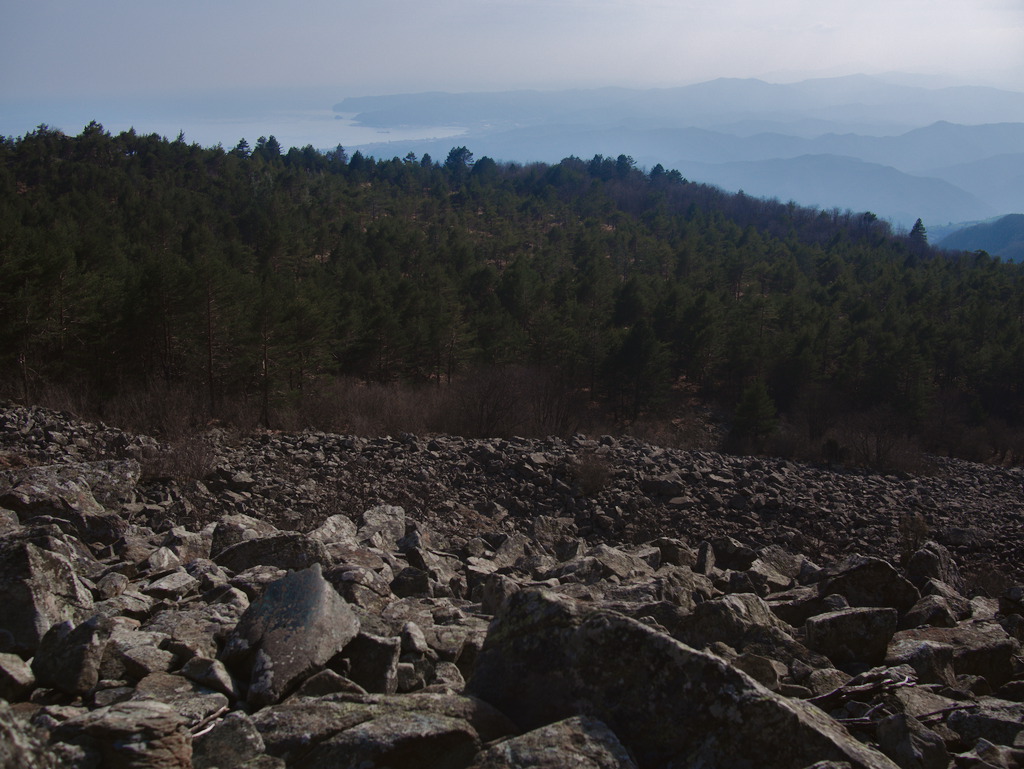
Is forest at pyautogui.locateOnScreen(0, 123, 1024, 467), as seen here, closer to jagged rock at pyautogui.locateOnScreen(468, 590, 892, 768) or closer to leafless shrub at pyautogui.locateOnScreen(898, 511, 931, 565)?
leafless shrub at pyautogui.locateOnScreen(898, 511, 931, 565)

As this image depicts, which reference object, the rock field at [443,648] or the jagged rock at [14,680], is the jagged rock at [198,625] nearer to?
the rock field at [443,648]

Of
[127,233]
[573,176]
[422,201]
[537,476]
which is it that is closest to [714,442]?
[537,476]

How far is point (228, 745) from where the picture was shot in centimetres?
302

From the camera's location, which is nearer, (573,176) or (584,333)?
(584,333)

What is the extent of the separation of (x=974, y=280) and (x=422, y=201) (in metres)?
65.7

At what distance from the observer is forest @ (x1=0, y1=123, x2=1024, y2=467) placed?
1001 inches

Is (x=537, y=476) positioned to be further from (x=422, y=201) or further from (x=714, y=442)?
(x=422, y=201)

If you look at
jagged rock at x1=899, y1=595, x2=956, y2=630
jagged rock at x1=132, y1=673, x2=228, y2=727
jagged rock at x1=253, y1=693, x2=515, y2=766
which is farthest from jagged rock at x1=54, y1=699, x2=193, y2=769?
jagged rock at x1=899, y1=595, x2=956, y2=630

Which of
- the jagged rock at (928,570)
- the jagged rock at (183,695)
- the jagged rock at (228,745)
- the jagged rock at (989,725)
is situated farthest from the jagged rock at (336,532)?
the jagged rock at (928,570)

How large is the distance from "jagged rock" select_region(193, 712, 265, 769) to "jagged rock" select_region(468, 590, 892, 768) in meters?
1.19

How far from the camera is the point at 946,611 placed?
21.2 feet

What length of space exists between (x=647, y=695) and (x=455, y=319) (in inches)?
1389

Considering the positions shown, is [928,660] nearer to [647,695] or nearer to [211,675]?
[647,695]

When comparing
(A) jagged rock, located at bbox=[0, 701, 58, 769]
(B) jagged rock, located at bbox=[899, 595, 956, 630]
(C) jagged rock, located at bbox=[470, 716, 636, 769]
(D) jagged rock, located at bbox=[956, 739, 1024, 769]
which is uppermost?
(A) jagged rock, located at bbox=[0, 701, 58, 769]
